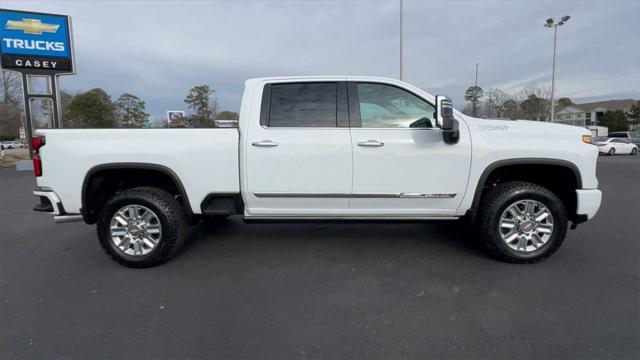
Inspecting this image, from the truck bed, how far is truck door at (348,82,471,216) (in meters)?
1.31

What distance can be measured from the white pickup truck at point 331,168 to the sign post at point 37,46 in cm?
1287

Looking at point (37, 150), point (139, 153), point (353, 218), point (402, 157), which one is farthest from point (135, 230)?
point (402, 157)

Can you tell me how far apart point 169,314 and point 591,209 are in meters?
4.16

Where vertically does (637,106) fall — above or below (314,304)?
above

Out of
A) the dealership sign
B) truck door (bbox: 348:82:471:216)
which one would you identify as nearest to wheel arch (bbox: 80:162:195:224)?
truck door (bbox: 348:82:471:216)

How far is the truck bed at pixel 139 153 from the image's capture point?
11.9 feet

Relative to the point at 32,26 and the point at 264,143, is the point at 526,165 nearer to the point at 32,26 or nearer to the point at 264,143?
the point at 264,143

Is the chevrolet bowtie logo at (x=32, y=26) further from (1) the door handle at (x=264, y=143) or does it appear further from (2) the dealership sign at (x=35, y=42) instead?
(1) the door handle at (x=264, y=143)

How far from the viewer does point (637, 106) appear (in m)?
59.1

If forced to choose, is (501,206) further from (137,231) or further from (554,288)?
(137,231)

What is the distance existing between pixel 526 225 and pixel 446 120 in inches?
57.3

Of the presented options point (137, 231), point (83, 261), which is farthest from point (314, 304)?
point (83, 261)

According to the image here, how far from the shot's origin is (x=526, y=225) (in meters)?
3.74

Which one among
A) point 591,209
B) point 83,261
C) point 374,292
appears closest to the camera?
point 374,292
